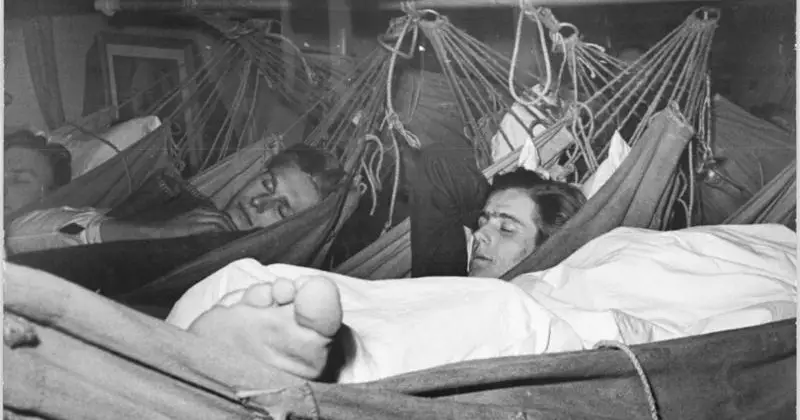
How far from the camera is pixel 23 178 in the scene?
5.57ft

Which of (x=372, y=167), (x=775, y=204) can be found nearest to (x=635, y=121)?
(x=775, y=204)

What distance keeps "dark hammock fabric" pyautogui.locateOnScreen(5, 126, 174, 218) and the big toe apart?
1.55 ft

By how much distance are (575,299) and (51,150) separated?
91 cm

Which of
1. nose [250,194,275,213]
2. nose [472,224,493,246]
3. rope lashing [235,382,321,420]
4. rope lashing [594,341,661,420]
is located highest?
nose [250,194,275,213]

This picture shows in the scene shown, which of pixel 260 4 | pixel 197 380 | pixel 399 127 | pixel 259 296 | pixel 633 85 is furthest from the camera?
pixel 633 85

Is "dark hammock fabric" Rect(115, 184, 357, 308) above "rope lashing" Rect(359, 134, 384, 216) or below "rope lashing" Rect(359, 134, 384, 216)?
below

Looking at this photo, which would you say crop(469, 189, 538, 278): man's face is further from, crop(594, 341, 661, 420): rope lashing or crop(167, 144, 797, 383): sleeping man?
crop(594, 341, 661, 420): rope lashing

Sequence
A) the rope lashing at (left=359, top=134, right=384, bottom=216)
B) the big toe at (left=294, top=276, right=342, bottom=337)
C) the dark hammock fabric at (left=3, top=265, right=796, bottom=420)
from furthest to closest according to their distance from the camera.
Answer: the rope lashing at (left=359, top=134, right=384, bottom=216)
the big toe at (left=294, top=276, right=342, bottom=337)
the dark hammock fabric at (left=3, top=265, right=796, bottom=420)

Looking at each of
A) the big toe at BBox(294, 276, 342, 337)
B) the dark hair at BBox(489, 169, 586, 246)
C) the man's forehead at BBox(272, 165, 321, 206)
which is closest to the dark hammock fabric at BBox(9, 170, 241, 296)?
the man's forehead at BBox(272, 165, 321, 206)

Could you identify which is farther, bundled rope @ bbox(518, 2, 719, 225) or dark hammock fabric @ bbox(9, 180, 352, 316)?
bundled rope @ bbox(518, 2, 719, 225)

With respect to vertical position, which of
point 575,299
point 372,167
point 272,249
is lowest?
point 575,299

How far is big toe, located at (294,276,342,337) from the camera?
1440 mm

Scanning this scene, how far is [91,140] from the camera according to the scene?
178 centimetres

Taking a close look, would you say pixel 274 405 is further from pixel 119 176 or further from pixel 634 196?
pixel 634 196
